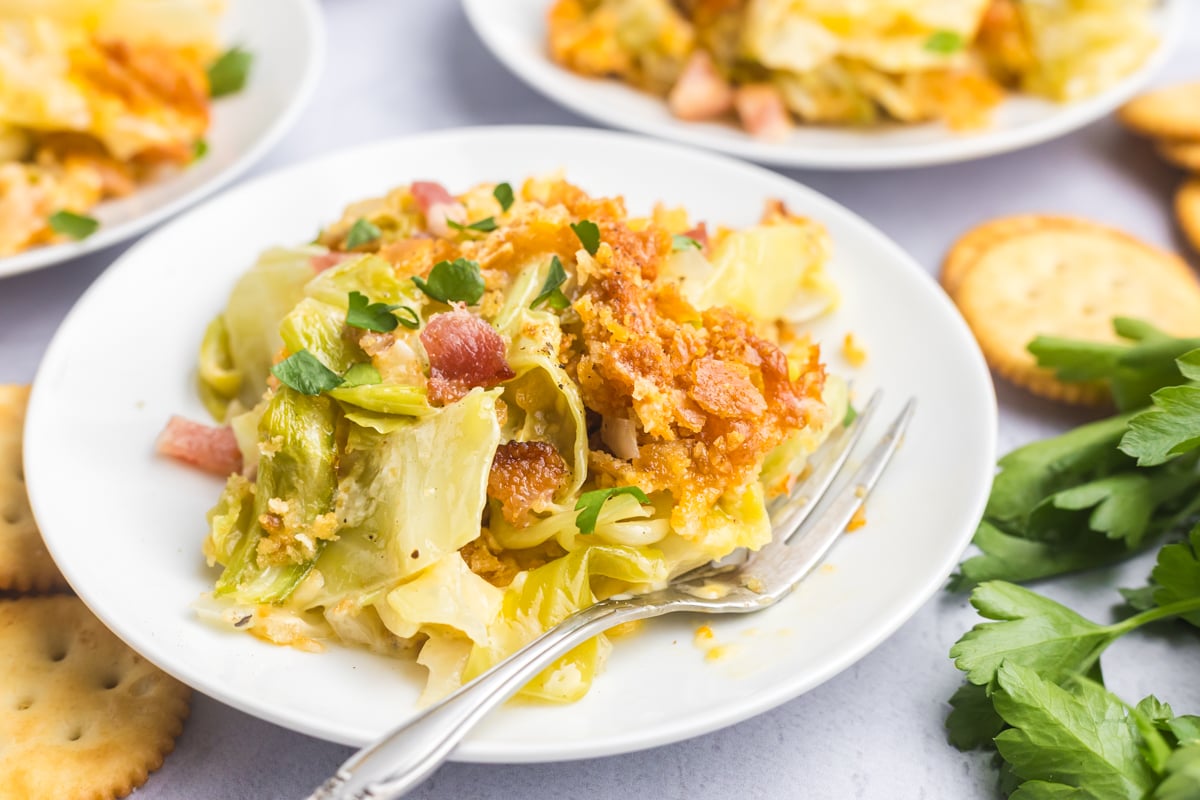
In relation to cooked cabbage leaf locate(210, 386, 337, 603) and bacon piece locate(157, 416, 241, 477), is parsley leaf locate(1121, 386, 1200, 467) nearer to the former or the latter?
cooked cabbage leaf locate(210, 386, 337, 603)

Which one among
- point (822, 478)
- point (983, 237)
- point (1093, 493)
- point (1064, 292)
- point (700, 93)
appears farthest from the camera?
point (700, 93)

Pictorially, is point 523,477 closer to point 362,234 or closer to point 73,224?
point 362,234

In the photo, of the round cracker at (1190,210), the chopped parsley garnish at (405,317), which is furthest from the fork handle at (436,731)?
the round cracker at (1190,210)

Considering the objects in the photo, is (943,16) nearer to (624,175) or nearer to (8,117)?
(624,175)

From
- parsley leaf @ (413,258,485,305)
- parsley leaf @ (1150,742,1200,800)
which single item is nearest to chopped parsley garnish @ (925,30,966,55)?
parsley leaf @ (413,258,485,305)

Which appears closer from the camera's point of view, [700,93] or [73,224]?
[73,224]

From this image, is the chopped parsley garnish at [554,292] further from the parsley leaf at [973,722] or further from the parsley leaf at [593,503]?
the parsley leaf at [973,722]

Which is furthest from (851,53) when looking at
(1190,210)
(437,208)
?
(437,208)
